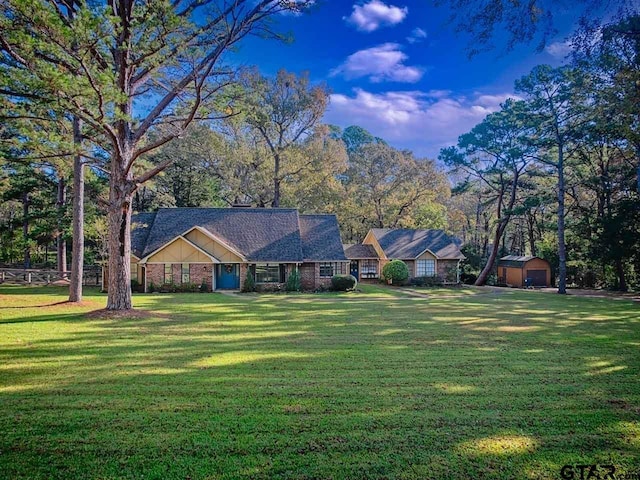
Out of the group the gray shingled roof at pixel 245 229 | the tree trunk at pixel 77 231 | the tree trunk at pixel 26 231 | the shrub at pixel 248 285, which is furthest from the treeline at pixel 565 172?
the tree trunk at pixel 26 231

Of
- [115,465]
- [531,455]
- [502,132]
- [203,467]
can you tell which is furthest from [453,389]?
[502,132]

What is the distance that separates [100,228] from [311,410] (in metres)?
22.3

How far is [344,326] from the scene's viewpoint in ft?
36.4

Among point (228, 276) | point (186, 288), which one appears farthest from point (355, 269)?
point (186, 288)

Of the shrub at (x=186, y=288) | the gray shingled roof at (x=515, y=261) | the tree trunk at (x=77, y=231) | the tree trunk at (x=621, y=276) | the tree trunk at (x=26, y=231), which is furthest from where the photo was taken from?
the gray shingled roof at (x=515, y=261)

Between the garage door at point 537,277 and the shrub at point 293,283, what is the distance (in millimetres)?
19312

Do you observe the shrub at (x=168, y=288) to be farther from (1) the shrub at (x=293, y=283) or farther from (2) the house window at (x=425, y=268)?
(2) the house window at (x=425, y=268)

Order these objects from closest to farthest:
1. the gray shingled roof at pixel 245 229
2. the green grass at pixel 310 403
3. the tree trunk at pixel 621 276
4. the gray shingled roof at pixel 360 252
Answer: the green grass at pixel 310 403, the gray shingled roof at pixel 245 229, the tree trunk at pixel 621 276, the gray shingled roof at pixel 360 252

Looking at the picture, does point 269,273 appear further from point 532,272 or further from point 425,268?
point 532,272

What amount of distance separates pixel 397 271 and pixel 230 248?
1282cm

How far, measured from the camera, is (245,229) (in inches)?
1077

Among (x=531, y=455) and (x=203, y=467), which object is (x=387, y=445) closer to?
(x=531, y=455)

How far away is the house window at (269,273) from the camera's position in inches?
1002

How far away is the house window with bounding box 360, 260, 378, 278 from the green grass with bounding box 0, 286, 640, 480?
2372cm
